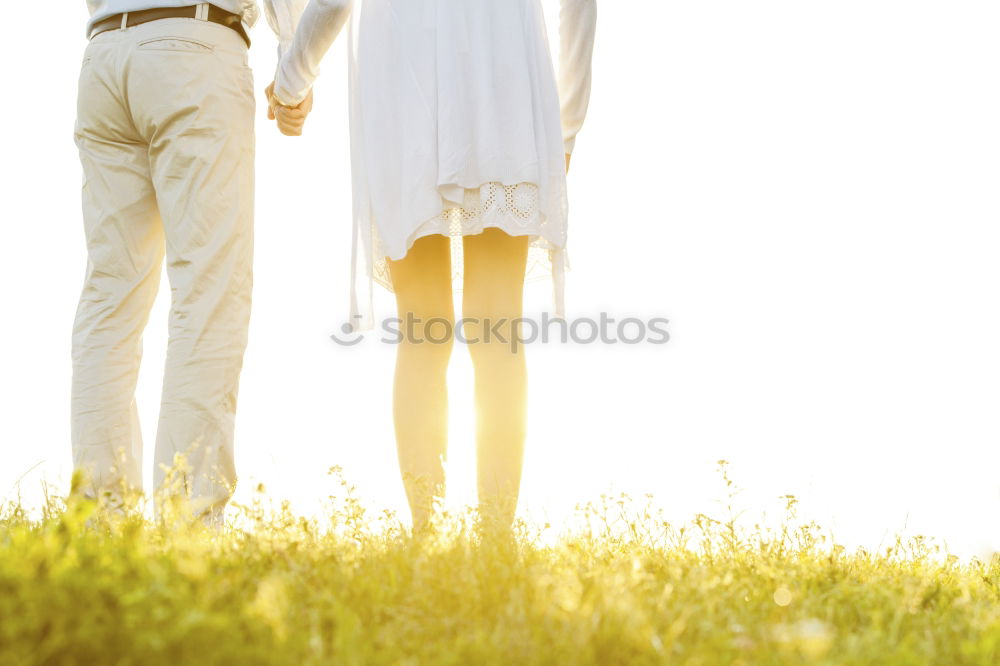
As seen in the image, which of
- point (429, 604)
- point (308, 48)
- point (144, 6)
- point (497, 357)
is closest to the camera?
point (429, 604)

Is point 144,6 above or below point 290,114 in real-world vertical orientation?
above

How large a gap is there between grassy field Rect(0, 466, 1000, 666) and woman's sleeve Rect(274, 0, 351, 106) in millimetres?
1619

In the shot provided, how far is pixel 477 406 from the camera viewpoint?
293cm

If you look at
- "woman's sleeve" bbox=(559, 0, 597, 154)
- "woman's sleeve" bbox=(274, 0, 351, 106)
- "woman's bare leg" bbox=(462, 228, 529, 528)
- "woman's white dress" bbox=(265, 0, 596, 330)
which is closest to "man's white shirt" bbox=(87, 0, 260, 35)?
"woman's sleeve" bbox=(274, 0, 351, 106)

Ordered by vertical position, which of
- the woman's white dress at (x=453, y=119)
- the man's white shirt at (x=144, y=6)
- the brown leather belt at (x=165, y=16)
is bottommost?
the woman's white dress at (x=453, y=119)

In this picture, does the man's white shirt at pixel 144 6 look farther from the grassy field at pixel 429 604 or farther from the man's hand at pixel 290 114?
the grassy field at pixel 429 604

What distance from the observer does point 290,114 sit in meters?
3.52

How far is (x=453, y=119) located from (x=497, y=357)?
2.61 feet

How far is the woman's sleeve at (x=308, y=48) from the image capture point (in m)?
3.08

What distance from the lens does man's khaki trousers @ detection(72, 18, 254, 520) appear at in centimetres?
340

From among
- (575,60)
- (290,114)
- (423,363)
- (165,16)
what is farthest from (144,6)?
(423,363)

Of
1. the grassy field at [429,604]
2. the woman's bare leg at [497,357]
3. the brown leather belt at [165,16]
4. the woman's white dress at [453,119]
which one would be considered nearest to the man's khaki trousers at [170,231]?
the brown leather belt at [165,16]

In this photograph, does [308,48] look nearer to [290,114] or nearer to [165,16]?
[290,114]

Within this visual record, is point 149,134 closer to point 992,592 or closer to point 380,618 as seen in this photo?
point 380,618
